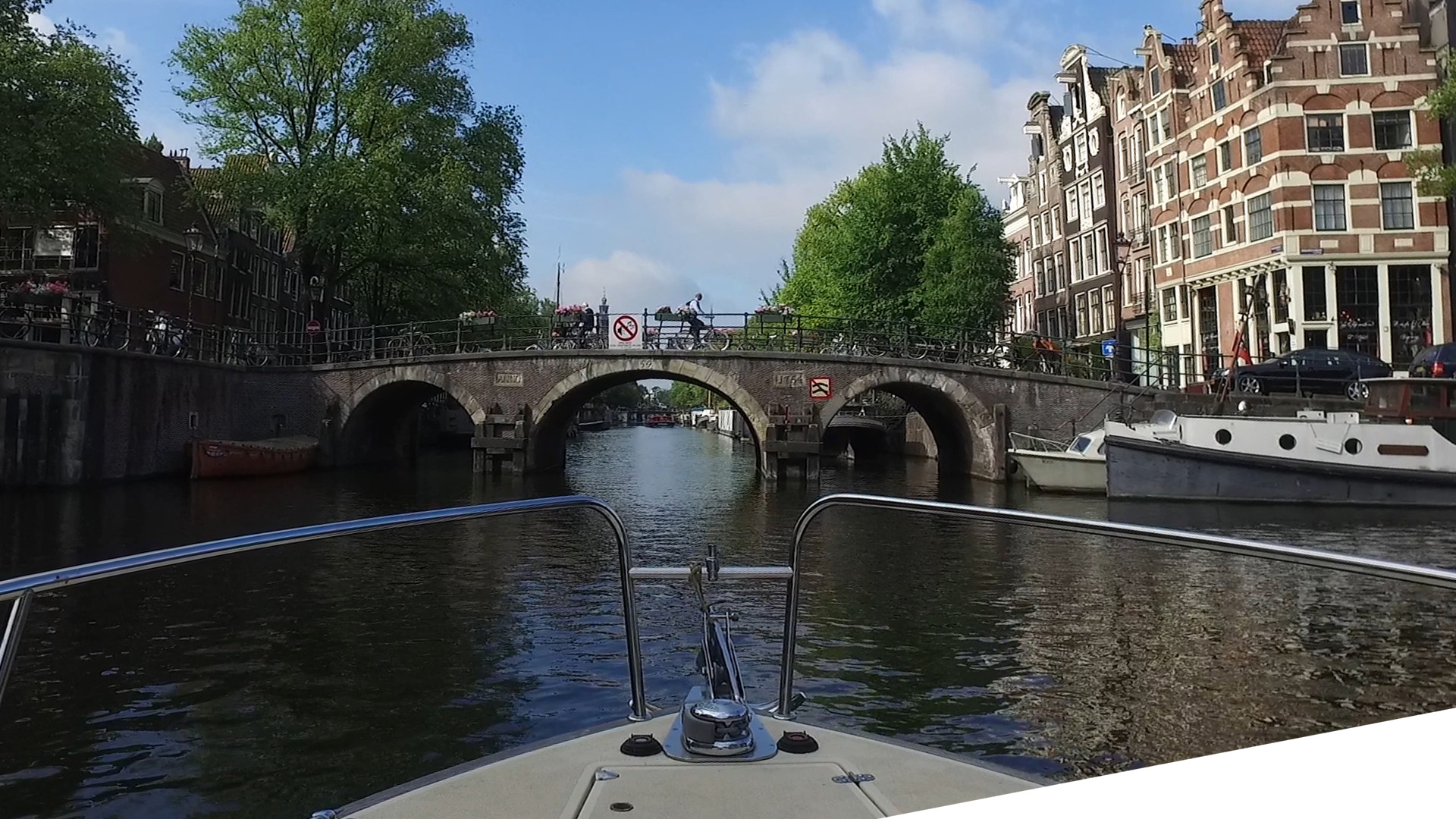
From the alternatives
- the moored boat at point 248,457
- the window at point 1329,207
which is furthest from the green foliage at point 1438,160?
the moored boat at point 248,457

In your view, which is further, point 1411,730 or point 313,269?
point 313,269

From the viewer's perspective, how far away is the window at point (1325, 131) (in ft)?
91.3

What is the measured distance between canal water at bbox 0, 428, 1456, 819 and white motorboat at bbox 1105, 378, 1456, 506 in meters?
4.26

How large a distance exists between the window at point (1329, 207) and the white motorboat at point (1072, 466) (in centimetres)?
1206

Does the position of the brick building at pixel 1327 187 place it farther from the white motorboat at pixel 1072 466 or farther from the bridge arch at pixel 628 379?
the bridge arch at pixel 628 379

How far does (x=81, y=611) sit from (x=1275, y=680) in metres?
9.25

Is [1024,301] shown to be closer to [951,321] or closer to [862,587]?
[951,321]

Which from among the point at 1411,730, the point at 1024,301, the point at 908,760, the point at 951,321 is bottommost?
the point at 908,760

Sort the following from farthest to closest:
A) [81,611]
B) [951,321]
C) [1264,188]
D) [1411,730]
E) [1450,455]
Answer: [951,321] < [1264,188] < [1450,455] < [81,611] < [1411,730]

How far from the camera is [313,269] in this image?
99.2 feet

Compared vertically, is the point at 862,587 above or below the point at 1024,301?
below

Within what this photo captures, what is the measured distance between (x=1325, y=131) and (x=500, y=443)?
955 inches

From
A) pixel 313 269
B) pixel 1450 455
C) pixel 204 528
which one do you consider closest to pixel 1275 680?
pixel 204 528

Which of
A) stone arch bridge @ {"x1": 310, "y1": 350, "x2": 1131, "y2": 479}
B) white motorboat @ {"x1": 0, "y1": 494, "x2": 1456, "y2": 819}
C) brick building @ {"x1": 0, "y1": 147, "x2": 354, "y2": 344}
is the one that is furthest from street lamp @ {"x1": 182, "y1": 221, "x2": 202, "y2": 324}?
white motorboat @ {"x1": 0, "y1": 494, "x2": 1456, "y2": 819}
